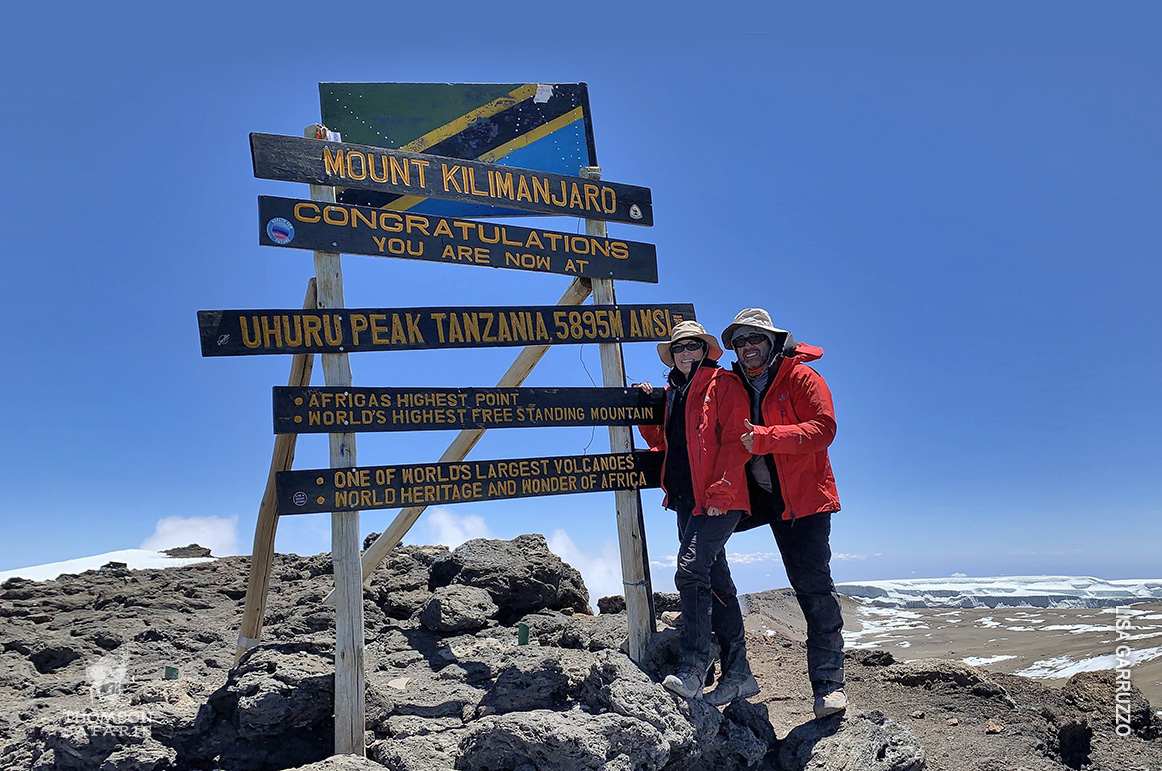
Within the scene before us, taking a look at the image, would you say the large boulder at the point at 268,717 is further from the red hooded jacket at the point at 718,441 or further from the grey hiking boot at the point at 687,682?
the red hooded jacket at the point at 718,441

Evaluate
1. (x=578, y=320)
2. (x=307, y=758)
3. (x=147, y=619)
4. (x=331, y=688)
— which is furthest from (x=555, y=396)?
(x=147, y=619)

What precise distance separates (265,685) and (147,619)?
542 cm

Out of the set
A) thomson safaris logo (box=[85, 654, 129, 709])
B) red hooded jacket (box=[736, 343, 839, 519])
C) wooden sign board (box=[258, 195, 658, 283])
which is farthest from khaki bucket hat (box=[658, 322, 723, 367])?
thomson safaris logo (box=[85, 654, 129, 709])

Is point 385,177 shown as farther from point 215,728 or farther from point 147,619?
point 147,619

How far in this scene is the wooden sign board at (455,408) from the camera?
469cm

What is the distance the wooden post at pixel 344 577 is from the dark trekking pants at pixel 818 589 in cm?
275

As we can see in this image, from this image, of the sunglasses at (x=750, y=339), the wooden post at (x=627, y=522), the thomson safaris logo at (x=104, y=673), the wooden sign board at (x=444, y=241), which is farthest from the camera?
the thomson safaris logo at (x=104, y=673)

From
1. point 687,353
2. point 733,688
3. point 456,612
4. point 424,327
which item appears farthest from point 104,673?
point 687,353

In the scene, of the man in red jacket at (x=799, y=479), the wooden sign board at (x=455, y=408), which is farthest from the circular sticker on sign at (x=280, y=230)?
the man in red jacket at (x=799, y=479)

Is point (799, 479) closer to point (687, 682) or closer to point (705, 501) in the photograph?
point (705, 501)

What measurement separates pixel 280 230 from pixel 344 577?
217 cm

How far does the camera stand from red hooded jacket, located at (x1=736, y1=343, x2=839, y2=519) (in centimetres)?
462

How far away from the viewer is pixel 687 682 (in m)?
4.66

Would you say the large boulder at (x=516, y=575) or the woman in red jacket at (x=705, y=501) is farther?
the large boulder at (x=516, y=575)
